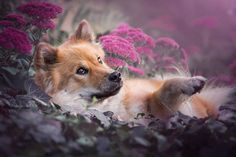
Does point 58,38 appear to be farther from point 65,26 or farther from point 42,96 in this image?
point 42,96

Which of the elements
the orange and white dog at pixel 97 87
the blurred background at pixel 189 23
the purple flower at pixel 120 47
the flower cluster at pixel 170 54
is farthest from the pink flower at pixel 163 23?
the orange and white dog at pixel 97 87

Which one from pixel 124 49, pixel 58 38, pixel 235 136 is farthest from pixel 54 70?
pixel 235 136

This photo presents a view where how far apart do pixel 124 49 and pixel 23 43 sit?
2.10 feet

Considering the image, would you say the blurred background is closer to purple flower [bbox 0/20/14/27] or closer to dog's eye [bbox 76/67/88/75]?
purple flower [bbox 0/20/14/27]

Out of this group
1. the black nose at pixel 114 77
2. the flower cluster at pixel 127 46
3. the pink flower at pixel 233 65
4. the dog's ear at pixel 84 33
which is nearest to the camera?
the black nose at pixel 114 77

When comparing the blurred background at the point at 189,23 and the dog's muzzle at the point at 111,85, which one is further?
the blurred background at the point at 189,23

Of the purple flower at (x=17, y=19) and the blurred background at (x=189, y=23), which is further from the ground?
the blurred background at (x=189, y=23)

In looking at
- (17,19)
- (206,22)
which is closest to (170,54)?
(206,22)

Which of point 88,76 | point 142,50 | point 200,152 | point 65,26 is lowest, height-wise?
point 200,152

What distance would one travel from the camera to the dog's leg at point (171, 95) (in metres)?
3.01

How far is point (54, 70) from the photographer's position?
123 inches

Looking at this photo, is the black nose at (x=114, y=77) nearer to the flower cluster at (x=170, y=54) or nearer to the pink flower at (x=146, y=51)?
the pink flower at (x=146, y=51)

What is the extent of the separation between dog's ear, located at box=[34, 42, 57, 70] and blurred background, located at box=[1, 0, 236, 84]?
0.77 meters

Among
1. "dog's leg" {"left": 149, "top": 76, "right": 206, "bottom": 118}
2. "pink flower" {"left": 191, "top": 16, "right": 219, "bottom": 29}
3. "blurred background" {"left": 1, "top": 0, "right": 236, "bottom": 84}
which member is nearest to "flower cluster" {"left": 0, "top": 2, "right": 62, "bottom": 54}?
"blurred background" {"left": 1, "top": 0, "right": 236, "bottom": 84}
